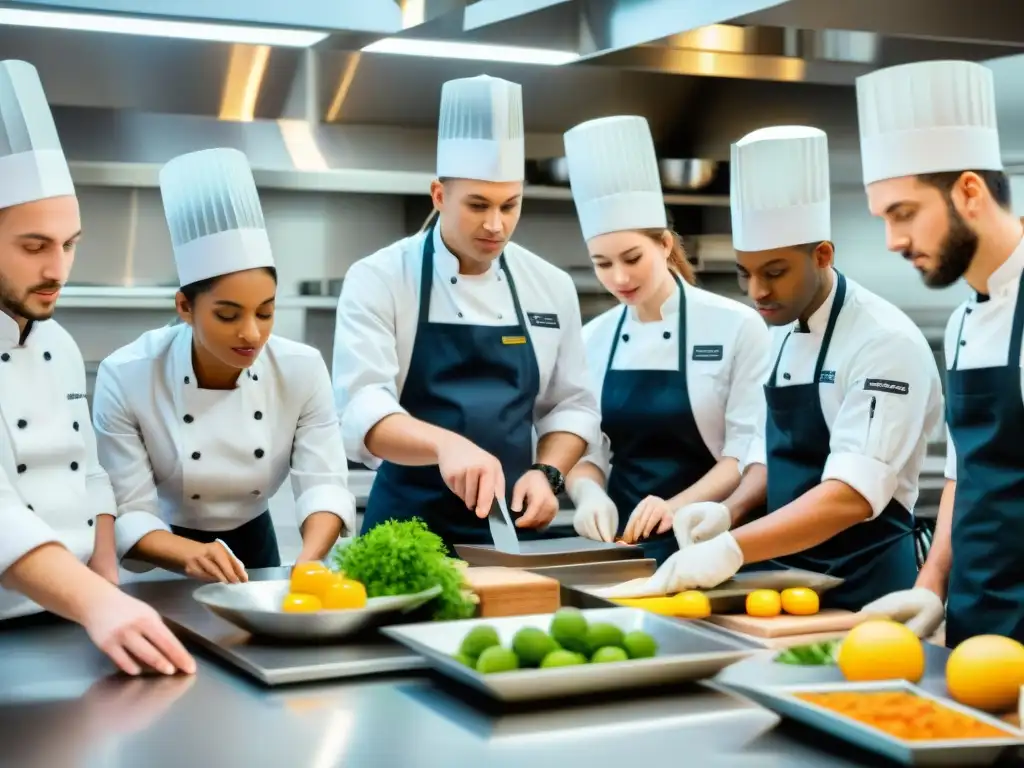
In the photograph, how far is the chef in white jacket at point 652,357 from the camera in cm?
286

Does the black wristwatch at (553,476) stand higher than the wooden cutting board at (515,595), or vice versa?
the black wristwatch at (553,476)

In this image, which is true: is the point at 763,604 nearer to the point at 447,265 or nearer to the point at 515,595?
the point at 515,595

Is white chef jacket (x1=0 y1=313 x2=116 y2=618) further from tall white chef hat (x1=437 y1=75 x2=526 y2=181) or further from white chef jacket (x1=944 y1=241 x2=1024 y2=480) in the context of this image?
white chef jacket (x1=944 y1=241 x2=1024 y2=480)

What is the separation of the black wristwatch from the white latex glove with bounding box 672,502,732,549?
318 millimetres

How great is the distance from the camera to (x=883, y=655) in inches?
55.8

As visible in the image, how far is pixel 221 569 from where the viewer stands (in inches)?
80.0

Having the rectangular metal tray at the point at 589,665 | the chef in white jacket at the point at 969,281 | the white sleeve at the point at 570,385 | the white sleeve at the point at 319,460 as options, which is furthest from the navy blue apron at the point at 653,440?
the rectangular metal tray at the point at 589,665

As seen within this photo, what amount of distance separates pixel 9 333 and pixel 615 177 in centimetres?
147

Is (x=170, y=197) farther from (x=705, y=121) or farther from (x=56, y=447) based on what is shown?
A: (x=705, y=121)

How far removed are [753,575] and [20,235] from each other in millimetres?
1302

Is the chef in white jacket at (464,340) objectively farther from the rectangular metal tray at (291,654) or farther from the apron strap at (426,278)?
the rectangular metal tray at (291,654)

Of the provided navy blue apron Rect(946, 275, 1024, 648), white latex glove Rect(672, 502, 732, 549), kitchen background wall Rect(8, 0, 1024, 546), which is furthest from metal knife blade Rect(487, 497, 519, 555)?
kitchen background wall Rect(8, 0, 1024, 546)

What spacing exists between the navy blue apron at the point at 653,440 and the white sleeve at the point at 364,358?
608mm

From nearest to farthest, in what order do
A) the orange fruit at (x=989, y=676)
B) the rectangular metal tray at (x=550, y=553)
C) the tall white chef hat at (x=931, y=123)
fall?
the orange fruit at (x=989, y=676) → the tall white chef hat at (x=931, y=123) → the rectangular metal tray at (x=550, y=553)
